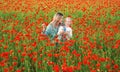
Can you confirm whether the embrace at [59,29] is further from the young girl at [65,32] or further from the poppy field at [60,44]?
the poppy field at [60,44]

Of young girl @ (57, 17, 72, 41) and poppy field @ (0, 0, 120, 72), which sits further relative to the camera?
young girl @ (57, 17, 72, 41)

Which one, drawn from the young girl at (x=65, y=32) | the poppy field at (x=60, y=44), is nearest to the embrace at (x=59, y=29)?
the young girl at (x=65, y=32)

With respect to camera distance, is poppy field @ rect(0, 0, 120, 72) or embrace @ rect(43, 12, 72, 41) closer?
poppy field @ rect(0, 0, 120, 72)

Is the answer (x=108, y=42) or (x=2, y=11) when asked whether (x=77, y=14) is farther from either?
(x=108, y=42)

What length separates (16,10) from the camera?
34.8 ft

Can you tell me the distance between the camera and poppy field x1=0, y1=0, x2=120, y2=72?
181 inches

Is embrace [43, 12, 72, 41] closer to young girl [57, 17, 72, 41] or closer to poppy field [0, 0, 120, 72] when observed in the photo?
young girl [57, 17, 72, 41]

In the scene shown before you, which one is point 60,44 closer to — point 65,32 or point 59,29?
point 65,32

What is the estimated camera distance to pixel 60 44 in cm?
582

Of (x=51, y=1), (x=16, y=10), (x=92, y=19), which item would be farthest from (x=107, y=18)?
(x=51, y=1)

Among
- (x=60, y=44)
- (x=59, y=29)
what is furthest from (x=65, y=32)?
(x=60, y=44)

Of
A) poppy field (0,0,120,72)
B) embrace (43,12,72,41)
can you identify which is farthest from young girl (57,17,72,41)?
poppy field (0,0,120,72)

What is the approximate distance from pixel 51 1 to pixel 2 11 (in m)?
3.35

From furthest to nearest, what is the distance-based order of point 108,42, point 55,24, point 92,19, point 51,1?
point 51,1
point 92,19
point 55,24
point 108,42
